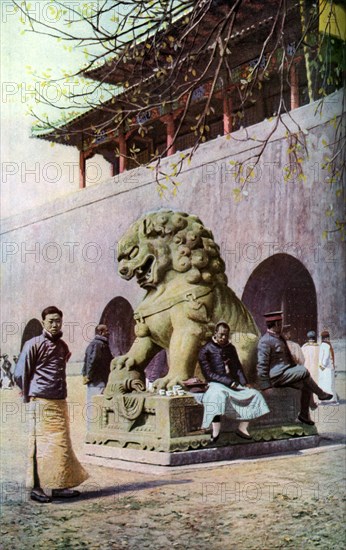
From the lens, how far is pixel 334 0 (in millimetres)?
4219

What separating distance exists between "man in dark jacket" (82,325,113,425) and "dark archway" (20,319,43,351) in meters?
0.24

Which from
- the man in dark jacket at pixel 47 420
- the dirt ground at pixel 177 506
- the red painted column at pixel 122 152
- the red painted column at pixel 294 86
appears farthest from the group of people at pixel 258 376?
the red painted column at pixel 294 86

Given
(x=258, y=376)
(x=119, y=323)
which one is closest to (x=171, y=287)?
(x=119, y=323)

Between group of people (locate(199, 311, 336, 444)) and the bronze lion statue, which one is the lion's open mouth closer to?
the bronze lion statue

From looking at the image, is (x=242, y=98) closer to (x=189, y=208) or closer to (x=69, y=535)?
(x=189, y=208)

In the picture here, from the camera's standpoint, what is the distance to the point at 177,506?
3639 millimetres

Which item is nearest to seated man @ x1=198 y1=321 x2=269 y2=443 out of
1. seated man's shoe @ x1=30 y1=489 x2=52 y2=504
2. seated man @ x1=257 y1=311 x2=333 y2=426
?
seated man @ x1=257 y1=311 x2=333 y2=426

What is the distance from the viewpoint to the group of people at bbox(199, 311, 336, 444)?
3748 millimetres

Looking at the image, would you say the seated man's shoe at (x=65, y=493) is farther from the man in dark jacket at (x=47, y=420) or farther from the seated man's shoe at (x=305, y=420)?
the seated man's shoe at (x=305, y=420)

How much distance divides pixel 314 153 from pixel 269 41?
23.6 inches

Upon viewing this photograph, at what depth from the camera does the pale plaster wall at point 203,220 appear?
365 centimetres

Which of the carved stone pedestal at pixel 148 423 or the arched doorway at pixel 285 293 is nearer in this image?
the carved stone pedestal at pixel 148 423

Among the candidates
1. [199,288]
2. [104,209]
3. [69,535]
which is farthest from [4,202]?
[69,535]

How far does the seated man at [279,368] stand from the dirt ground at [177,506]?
27 centimetres
